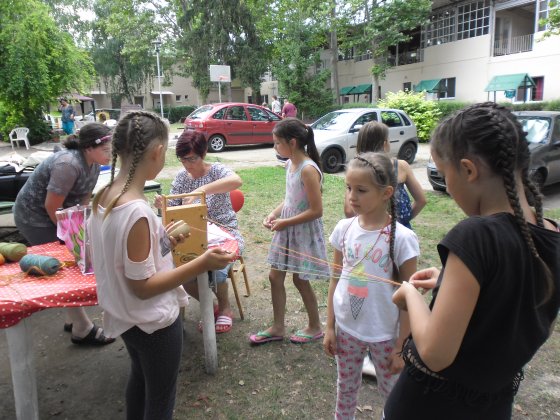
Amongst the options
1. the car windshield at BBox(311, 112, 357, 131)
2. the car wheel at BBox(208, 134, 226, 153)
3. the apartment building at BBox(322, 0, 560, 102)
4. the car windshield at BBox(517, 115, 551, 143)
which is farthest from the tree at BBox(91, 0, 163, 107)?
the car windshield at BBox(517, 115, 551, 143)

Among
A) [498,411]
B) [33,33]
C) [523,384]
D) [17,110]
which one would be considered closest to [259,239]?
[523,384]

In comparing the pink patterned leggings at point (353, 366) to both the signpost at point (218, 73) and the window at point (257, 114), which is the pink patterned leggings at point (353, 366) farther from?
the signpost at point (218, 73)

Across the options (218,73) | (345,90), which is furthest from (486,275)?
(345,90)

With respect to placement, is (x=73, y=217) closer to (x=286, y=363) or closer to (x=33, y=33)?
(x=286, y=363)

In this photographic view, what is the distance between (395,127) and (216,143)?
627cm

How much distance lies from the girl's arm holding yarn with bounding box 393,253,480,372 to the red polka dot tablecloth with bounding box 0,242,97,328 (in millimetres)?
1686

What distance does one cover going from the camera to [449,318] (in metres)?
1.00

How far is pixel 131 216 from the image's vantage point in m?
1.50

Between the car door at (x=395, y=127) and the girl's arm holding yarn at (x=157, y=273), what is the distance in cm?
1023

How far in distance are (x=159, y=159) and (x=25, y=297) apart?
102 cm

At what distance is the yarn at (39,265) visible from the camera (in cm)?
225

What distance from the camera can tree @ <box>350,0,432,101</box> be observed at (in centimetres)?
2309

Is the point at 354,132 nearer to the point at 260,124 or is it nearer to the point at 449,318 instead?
the point at 260,124

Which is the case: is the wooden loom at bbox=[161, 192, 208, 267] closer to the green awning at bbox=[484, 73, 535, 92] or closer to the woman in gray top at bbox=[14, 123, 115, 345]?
the woman in gray top at bbox=[14, 123, 115, 345]
